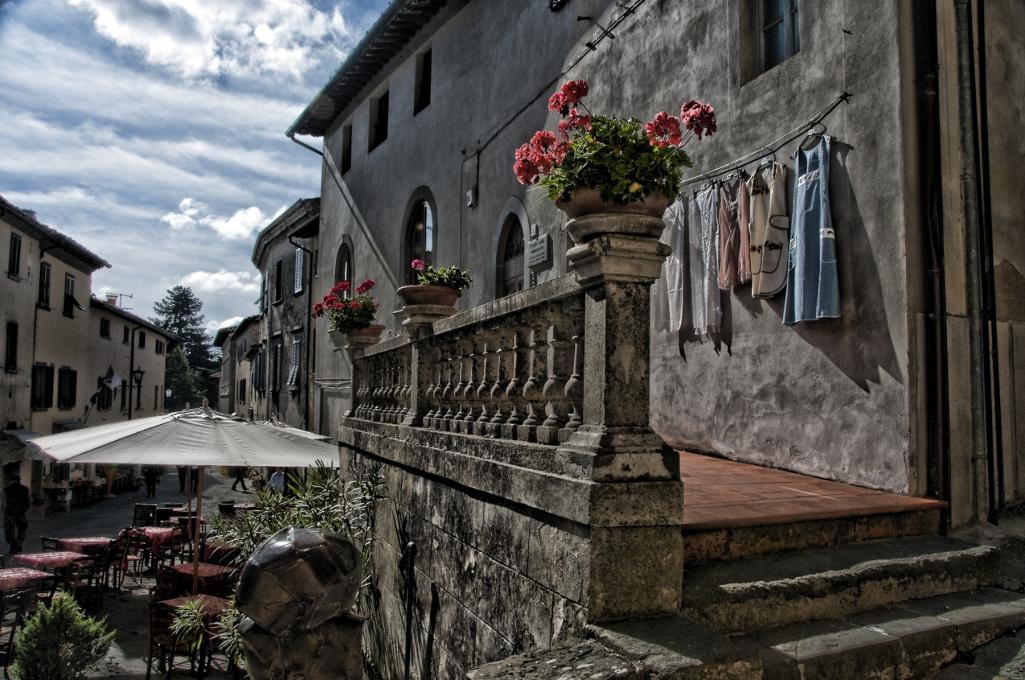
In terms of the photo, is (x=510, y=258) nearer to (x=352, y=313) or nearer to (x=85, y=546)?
(x=352, y=313)

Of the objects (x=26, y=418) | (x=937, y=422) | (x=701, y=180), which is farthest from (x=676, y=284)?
(x=26, y=418)

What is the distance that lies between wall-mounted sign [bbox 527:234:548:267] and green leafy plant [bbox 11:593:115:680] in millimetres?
6562

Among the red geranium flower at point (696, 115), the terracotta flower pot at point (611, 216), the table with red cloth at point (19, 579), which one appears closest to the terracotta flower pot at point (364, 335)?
the table with red cloth at point (19, 579)

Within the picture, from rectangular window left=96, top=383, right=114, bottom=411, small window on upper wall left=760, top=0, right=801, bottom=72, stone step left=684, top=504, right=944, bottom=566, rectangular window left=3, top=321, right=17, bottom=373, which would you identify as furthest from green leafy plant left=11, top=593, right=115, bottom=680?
rectangular window left=96, top=383, right=114, bottom=411

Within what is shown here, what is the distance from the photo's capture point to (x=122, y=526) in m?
17.9

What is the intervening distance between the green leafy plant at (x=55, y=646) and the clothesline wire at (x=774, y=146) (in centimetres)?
713

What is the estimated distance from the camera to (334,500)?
792 cm

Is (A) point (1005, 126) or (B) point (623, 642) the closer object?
(B) point (623, 642)

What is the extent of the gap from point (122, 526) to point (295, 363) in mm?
6944

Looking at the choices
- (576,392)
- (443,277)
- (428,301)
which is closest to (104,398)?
(443,277)

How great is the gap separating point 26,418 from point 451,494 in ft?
67.6

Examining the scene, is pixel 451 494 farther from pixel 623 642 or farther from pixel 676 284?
pixel 676 284

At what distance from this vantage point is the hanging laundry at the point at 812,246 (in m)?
5.54

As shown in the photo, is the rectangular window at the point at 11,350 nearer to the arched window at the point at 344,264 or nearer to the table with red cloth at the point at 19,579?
the arched window at the point at 344,264
